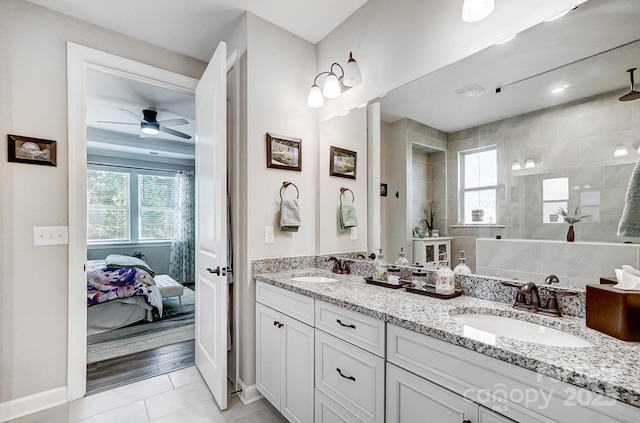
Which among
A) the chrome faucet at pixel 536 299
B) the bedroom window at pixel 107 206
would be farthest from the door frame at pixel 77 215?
the bedroom window at pixel 107 206

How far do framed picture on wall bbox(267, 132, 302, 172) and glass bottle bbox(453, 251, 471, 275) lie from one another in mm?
1329

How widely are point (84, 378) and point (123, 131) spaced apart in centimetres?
389

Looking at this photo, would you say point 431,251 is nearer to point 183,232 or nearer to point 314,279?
point 314,279

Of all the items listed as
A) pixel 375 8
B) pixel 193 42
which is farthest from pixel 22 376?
pixel 375 8

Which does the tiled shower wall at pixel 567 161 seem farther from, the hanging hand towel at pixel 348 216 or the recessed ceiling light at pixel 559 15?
the hanging hand towel at pixel 348 216

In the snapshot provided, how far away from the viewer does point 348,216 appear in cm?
225

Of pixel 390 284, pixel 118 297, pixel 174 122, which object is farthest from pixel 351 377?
pixel 174 122

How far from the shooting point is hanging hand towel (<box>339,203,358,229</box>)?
7.29ft

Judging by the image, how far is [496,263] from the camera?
4.59 feet

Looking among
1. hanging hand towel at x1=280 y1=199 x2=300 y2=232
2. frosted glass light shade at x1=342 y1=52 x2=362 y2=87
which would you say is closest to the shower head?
frosted glass light shade at x1=342 y1=52 x2=362 y2=87

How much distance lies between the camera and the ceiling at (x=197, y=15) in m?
2.00

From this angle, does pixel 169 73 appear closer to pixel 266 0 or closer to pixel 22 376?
pixel 266 0

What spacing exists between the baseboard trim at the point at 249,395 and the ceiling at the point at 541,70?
6.89ft

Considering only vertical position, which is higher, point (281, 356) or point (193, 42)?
point (193, 42)
